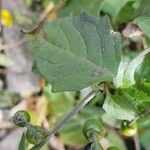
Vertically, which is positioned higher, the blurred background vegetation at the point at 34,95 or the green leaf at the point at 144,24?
the green leaf at the point at 144,24

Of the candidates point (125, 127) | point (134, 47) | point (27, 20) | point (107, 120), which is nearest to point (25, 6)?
point (27, 20)

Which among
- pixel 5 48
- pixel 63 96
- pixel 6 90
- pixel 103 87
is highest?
pixel 103 87

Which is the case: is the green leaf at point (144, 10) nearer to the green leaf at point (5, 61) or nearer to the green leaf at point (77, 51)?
the green leaf at point (77, 51)

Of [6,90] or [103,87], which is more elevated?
[103,87]

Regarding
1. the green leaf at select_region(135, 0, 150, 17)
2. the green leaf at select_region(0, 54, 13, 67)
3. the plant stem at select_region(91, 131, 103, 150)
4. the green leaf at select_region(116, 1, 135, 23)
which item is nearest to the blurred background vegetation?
the green leaf at select_region(0, 54, 13, 67)

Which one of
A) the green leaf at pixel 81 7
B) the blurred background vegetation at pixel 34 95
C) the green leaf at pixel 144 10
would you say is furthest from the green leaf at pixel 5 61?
the green leaf at pixel 144 10

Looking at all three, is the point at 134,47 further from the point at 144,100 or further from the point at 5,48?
the point at 144,100

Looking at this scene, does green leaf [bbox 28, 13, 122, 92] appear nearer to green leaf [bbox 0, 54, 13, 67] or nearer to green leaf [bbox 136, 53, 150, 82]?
green leaf [bbox 136, 53, 150, 82]
